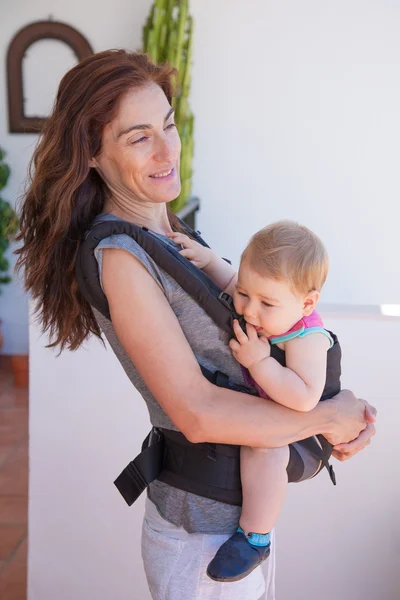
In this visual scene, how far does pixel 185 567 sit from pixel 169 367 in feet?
1.25

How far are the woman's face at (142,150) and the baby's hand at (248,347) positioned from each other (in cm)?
32

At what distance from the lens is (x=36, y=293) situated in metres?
1.50

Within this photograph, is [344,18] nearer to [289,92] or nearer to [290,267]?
[289,92]

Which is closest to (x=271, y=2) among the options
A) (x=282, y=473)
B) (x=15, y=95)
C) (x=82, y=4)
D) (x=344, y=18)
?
(x=344, y=18)

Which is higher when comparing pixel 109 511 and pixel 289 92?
pixel 289 92

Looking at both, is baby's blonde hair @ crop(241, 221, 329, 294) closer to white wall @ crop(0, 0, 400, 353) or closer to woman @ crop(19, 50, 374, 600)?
woman @ crop(19, 50, 374, 600)

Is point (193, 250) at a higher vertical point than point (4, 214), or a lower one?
higher

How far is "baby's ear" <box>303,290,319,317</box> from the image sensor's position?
1.35m

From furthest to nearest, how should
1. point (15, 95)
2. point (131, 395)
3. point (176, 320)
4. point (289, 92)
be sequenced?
1. point (15, 95)
2. point (289, 92)
3. point (131, 395)
4. point (176, 320)

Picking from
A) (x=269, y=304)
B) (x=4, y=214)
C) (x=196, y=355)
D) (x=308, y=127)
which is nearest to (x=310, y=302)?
(x=269, y=304)

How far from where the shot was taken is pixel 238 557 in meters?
1.29

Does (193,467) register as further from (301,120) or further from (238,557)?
(301,120)

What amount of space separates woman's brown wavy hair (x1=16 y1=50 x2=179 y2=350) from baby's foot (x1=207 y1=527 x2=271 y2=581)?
0.52 meters

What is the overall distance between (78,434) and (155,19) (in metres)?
2.57
